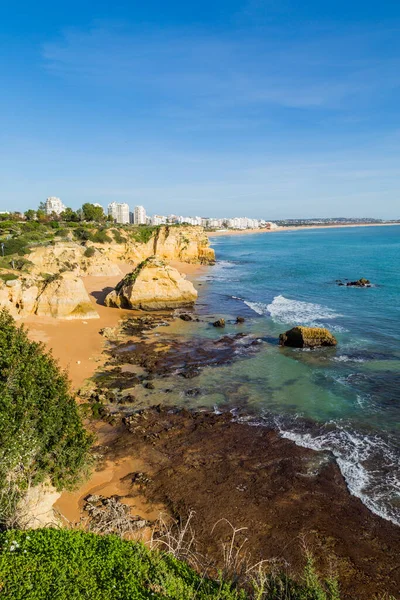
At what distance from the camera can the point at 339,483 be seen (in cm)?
1262

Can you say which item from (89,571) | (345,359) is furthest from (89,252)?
(89,571)

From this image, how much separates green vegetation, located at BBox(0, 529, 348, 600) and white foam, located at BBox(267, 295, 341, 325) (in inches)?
1057

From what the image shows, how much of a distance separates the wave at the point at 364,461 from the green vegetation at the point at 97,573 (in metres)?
5.41

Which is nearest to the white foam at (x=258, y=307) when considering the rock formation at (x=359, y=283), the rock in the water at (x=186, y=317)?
the rock in the water at (x=186, y=317)

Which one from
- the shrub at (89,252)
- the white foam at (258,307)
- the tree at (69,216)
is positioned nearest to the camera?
the white foam at (258,307)

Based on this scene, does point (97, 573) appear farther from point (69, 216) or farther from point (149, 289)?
point (69, 216)

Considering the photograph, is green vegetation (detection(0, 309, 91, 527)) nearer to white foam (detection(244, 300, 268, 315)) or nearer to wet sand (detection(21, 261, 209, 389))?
wet sand (detection(21, 261, 209, 389))

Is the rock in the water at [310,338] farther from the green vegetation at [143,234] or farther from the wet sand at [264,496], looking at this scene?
the green vegetation at [143,234]

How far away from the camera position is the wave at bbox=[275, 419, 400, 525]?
1183cm

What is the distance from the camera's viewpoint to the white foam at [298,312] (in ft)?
112

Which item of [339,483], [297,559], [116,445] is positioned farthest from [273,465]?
[116,445]

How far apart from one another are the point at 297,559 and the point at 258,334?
20.5 meters

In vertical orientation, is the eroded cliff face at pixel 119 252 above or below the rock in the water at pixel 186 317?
above

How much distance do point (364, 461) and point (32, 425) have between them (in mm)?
11280
